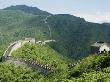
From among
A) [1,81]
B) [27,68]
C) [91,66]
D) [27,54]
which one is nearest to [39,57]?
[27,54]

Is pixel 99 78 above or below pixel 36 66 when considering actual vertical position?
above

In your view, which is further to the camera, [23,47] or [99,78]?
[23,47]

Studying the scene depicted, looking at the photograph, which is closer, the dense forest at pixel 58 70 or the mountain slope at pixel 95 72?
the mountain slope at pixel 95 72

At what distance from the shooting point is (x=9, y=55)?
86.1 metres

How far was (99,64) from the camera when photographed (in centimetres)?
4641

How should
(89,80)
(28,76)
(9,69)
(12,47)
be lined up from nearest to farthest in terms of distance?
(89,80) → (28,76) → (9,69) → (12,47)

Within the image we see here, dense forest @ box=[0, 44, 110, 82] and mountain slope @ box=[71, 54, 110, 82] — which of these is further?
dense forest @ box=[0, 44, 110, 82]

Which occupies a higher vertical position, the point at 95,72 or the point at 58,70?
the point at 95,72

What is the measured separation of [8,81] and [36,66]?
12.7m

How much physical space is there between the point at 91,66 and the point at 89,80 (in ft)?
39.3

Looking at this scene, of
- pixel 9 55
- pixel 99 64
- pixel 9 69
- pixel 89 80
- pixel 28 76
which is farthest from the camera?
pixel 9 55

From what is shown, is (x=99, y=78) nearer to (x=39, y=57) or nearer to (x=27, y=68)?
(x=27, y=68)

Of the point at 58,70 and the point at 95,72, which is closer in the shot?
the point at 95,72

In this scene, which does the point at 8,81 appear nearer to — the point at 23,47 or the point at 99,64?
the point at 99,64
